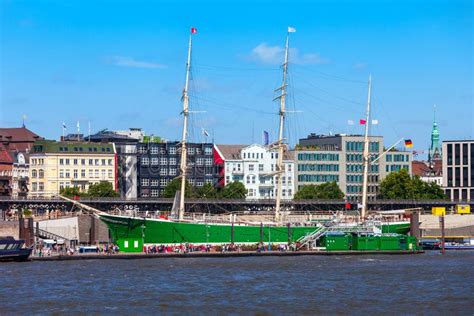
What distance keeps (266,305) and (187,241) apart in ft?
194

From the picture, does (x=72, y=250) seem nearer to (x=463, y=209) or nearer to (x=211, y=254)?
(x=211, y=254)

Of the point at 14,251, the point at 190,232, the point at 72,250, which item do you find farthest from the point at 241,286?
the point at 190,232

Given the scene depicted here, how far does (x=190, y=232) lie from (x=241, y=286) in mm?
47158

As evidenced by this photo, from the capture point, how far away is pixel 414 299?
8362 centimetres

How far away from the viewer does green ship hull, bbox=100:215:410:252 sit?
452ft

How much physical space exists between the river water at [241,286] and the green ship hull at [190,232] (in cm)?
1495

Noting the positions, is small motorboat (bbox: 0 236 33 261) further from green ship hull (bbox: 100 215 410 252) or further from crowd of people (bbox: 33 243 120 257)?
green ship hull (bbox: 100 215 410 252)

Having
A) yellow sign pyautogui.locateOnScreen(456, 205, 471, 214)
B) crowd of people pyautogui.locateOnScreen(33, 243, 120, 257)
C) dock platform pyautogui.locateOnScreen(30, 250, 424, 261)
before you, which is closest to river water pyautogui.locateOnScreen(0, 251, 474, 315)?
dock platform pyautogui.locateOnScreen(30, 250, 424, 261)

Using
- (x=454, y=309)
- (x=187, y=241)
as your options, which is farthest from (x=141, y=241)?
(x=454, y=309)

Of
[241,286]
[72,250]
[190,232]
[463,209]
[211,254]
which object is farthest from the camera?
[463,209]

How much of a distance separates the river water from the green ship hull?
14.9m

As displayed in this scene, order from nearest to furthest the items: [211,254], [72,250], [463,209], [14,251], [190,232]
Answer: [14,251] → [211,254] → [72,250] → [190,232] → [463,209]

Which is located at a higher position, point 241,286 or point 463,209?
point 463,209

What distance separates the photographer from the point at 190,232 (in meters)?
139
